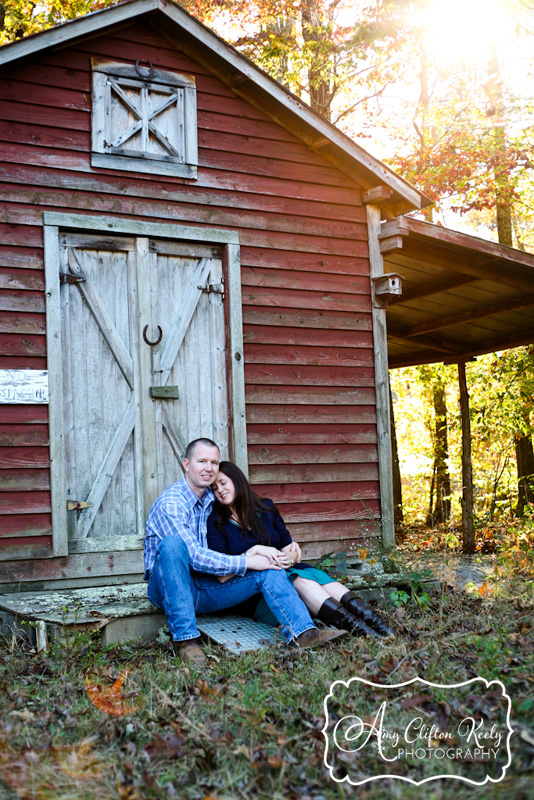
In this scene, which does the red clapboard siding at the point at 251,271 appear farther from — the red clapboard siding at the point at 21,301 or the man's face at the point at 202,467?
the man's face at the point at 202,467

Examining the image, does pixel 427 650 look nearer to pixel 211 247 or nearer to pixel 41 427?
pixel 41 427

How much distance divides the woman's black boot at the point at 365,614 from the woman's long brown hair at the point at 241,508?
657 millimetres

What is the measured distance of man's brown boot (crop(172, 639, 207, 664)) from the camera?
4238 mm

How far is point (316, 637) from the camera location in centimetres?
434

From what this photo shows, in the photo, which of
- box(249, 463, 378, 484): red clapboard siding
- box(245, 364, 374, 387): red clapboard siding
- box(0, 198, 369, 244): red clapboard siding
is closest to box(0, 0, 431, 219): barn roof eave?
box(0, 198, 369, 244): red clapboard siding

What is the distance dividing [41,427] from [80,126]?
246 cm

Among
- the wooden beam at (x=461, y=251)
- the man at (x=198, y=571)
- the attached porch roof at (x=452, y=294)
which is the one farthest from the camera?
the attached porch roof at (x=452, y=294)

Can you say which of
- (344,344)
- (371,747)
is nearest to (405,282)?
(344,344)

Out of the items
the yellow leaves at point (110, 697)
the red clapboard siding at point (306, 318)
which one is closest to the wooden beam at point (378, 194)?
the red clapboard siding at point (306, 318)

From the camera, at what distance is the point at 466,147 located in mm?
13375

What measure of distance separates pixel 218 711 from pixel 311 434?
11.8 ft

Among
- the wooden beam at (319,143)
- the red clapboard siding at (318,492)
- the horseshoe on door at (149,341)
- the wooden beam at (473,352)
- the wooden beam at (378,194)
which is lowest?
the red clapboard siding at (318,492)

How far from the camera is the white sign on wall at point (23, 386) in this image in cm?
554

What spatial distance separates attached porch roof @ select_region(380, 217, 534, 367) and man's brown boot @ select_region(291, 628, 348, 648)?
3.94 metres
